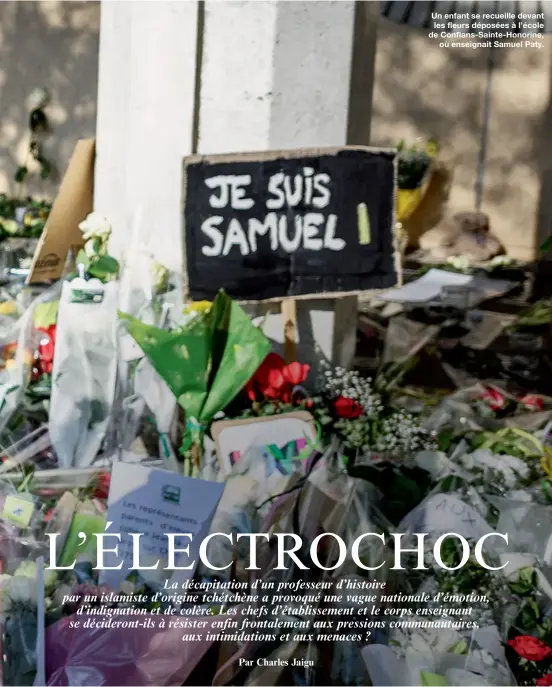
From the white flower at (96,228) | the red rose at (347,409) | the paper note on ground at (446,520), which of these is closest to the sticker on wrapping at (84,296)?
the white flower at (96,228)

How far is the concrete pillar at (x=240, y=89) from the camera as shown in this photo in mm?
2080

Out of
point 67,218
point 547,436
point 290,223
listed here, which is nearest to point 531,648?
point 547,436

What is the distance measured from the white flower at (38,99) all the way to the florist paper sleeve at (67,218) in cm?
302

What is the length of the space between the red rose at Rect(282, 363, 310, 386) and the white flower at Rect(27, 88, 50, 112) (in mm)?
3923

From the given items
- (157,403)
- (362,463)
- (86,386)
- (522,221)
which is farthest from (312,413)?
(522,221)

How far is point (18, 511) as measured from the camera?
1.65m

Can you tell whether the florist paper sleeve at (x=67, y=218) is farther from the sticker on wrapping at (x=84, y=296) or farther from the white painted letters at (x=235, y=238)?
the white painted letters at (x=235, y=238)

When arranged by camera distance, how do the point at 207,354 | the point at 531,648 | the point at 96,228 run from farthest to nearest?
1. the point at 96,228
2. the point at 207,354
3. the point at 531,648

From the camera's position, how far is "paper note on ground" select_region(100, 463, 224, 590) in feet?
5.18

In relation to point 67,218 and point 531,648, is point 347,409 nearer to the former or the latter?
Result: point 531,648

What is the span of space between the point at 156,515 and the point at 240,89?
3.64ft

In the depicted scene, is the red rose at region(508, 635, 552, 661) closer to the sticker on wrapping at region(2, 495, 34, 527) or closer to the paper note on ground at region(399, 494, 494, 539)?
the paper note on ground at region(399, 494, 494, 539)

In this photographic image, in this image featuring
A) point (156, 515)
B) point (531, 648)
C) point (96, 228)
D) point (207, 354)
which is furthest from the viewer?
point (96, 228)

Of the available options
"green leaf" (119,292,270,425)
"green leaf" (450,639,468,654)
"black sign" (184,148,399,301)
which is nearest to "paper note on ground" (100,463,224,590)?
"green leaf" (119,292,270,425)
